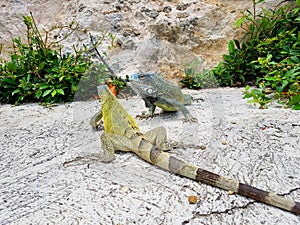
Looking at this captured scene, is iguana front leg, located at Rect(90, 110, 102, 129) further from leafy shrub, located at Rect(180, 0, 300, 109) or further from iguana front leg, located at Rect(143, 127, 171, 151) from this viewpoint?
leafy shrub, located at Rect(180, 0, 300, 109)

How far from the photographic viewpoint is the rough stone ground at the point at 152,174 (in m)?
1.54

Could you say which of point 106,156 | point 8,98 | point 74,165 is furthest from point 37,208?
point 8,98

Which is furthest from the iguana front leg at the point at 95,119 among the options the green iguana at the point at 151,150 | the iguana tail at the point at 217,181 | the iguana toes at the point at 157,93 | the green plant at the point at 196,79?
the green plant at the point at 196,79

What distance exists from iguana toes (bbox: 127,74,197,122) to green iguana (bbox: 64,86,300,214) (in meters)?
0.45

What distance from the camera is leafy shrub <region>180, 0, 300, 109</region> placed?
4152mm

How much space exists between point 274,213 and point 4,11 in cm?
669

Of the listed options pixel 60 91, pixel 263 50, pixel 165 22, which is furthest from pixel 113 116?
pixel 165 22

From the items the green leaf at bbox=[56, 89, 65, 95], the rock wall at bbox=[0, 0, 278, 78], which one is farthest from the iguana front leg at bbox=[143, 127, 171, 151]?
the rock wall at bbox=[0, 0, 278, 78]

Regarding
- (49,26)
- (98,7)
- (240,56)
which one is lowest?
(240,56)

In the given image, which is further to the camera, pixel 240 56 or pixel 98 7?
pixel 98 7

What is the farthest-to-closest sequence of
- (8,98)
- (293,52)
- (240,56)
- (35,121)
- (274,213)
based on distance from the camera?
(240,56), (8,98), (293,52), (35,121), (274,213)

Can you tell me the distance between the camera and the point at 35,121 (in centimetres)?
337

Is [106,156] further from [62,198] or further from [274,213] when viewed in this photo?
[274,213]

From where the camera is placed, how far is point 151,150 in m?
2.02
